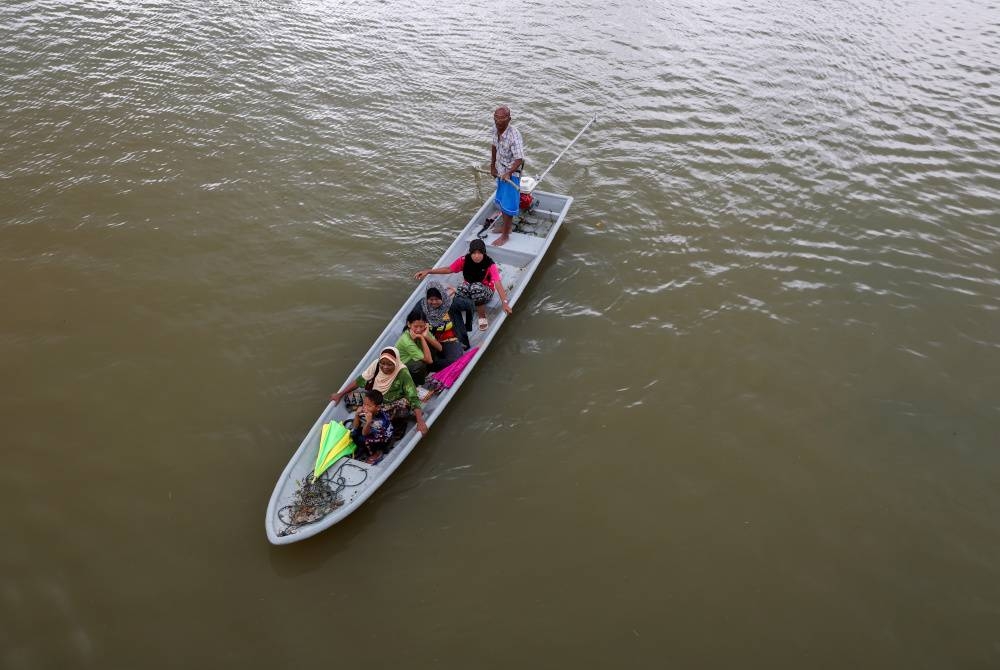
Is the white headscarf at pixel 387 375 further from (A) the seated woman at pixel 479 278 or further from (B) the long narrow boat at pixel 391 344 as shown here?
(A) the seated woman at pixel 479 278

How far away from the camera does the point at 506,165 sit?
9484 millimetres

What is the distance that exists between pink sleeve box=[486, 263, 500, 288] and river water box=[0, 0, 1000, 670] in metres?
0.78

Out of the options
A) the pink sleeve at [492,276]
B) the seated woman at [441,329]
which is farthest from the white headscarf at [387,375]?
the pink sleeve at [492,276]

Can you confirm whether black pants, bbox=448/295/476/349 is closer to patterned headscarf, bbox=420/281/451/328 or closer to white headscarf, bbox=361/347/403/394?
patterned headscarf, bbox=420/281/451/328

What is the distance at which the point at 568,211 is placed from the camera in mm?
10766

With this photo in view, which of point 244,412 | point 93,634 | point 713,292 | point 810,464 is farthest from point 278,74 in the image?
point 810,464

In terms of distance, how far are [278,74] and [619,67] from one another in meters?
8.06

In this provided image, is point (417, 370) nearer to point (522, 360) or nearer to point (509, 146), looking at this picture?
point (522, 360)

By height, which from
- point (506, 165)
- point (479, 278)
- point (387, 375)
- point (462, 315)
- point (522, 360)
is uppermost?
Answer: point (506, 165)

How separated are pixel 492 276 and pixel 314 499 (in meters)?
3.65

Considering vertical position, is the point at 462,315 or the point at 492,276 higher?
the point at 492,276

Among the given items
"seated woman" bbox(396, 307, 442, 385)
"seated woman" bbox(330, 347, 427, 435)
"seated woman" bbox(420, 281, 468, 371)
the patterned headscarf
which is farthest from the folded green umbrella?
the patterned headscarf

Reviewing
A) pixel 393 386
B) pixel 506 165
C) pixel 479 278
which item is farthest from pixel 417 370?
pixel 506 165

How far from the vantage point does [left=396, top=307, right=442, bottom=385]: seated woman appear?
24.0 ft
